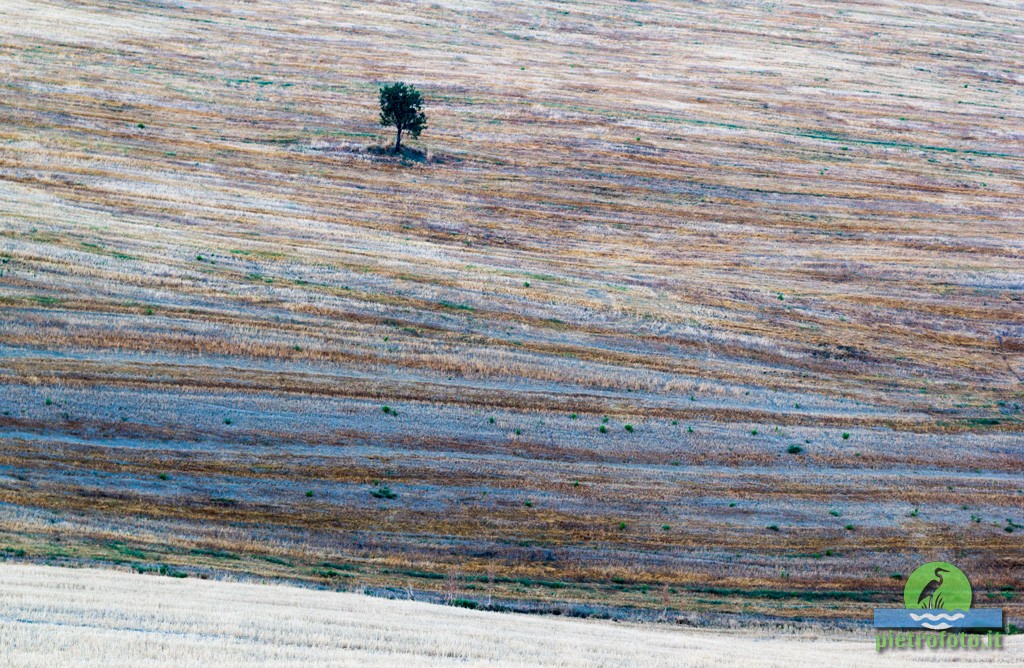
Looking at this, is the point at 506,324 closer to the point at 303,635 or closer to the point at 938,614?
the point at 938,614

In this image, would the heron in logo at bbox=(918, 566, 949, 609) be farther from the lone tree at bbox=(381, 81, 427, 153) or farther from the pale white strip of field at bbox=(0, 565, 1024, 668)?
the lone tree at bbox=(381, 81, 427, 153)

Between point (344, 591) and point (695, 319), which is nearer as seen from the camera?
point (344, 591)

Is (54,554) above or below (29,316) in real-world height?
below

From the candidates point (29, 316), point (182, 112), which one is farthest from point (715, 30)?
point (29, 316)

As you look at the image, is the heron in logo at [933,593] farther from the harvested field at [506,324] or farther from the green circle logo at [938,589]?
the harvested field at [506,324]

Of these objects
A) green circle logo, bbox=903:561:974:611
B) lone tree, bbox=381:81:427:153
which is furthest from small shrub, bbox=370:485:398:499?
lone tree, bbox=381:81:427:153

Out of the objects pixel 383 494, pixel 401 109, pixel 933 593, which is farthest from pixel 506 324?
pixel 401 109

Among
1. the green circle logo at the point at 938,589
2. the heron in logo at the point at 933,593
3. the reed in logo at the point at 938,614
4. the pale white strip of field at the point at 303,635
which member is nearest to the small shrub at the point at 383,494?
the pale white strip of field at the point at 303,635

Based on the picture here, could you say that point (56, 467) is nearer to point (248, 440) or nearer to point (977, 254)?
point (248, 440)
